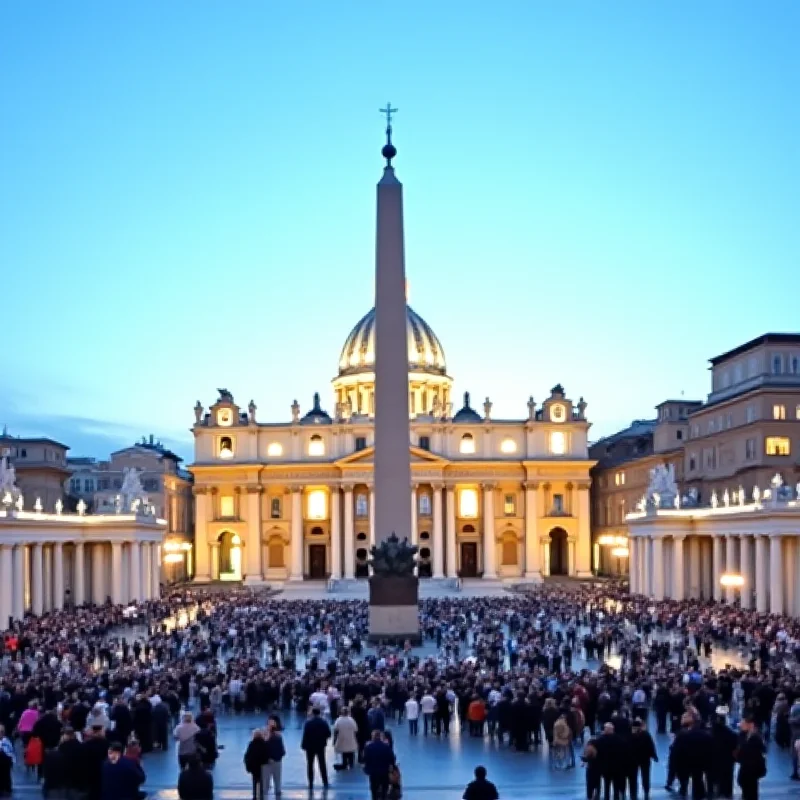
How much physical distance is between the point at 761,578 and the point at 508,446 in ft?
157

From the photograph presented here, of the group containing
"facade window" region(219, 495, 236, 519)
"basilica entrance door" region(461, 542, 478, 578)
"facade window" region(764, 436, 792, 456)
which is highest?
"facade window" region(764, 436, 792, 456)

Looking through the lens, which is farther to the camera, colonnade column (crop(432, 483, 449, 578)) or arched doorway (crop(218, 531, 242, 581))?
arched doorway (crop(218, 531, 242, 581))

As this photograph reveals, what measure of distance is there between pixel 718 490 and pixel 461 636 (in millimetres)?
34899

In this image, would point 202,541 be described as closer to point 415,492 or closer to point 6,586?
point 415,492

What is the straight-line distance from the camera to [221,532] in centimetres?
10081

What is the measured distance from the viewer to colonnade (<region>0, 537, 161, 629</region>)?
58938 mm

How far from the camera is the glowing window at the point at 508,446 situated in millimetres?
101500

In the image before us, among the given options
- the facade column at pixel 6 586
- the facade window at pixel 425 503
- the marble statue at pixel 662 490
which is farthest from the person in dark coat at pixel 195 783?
the facade window at pixel 425 503

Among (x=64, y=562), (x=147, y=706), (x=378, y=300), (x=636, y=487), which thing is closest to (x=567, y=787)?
(x=147, y=706)

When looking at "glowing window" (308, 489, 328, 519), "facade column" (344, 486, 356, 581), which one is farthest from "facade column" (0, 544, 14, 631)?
"glowing window" (308, 489, 328, 519)

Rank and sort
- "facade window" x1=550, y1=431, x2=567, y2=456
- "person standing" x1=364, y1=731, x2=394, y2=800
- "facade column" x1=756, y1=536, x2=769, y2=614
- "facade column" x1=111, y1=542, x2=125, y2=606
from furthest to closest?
"facade window" x1=550, y1=431, x2=567, y2=456
"facade column" x1=111, y1=542, x2=125, y2=606
"facade column" x1=756, y1=536, x2=769, y2=614
"person standing" x1=364, y1=731, x2=394, y2=800

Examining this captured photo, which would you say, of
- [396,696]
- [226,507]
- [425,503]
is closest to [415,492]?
[425,503]

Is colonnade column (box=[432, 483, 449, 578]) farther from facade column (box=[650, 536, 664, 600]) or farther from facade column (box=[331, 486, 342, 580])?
facade column (box=[650, 536, 664, 600])

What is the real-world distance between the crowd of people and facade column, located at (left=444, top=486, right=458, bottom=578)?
43093mm
